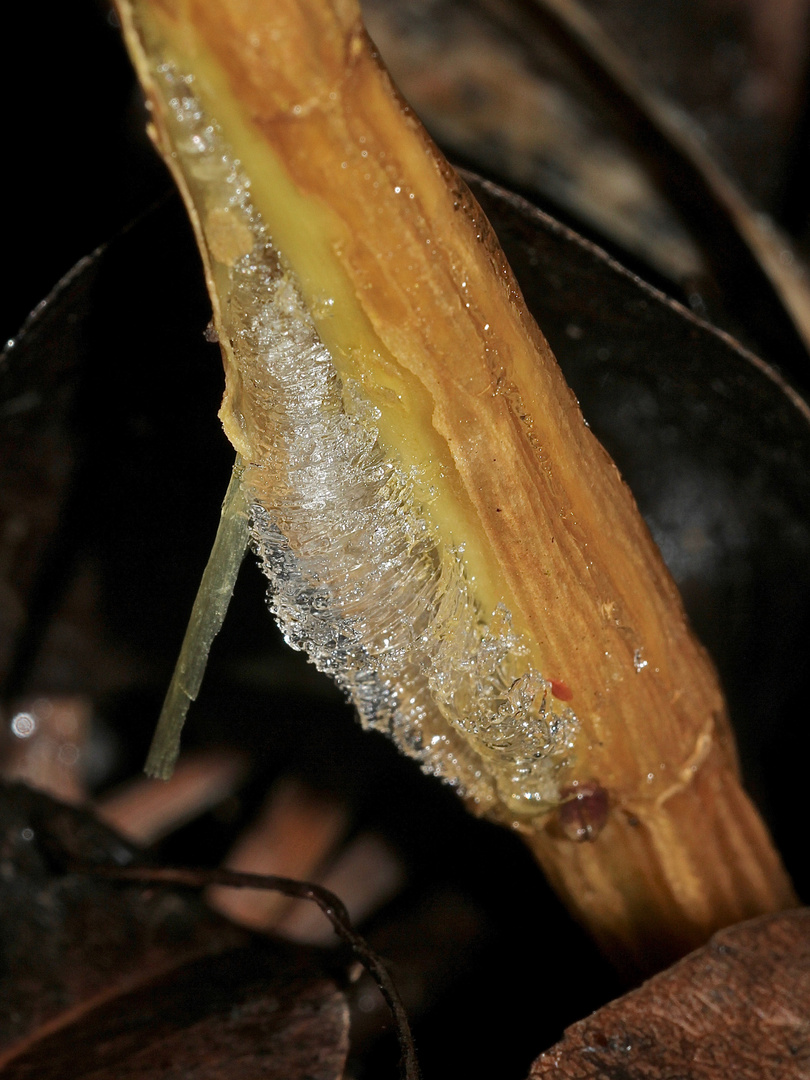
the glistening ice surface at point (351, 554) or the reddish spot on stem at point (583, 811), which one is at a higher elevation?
the glistening ice surface at point (351, 554)

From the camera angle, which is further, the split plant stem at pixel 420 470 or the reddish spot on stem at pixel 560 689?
the reddish spot on stem at pixel 560 689

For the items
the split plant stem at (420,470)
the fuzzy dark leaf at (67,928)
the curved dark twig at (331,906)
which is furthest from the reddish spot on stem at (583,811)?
the fuzzy dark leaf at (67,928)

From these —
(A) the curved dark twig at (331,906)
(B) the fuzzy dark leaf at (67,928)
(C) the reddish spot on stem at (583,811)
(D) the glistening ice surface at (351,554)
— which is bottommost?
(B) the fuzzy dark leaf at (67,928)

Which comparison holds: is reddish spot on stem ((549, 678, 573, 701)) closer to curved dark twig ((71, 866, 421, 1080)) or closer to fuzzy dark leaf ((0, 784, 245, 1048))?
curved dark twig ((71, 866, 421, 1080))

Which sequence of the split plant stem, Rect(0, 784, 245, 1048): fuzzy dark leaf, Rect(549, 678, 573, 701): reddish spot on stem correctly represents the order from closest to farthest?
the split plant stem, Rect(549, 678, 573, 701): reddish spot on stem, Rect(0, 784, 245, 1048): fuzzy dark leaf

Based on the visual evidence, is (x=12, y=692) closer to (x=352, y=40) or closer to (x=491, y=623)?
(x=491, y=623)

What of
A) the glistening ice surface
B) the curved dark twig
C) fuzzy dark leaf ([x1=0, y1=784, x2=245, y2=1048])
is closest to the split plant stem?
the glistening ice surface

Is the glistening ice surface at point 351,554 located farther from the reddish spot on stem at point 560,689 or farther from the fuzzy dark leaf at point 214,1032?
the fuzzy dark leaf at point 214,1032

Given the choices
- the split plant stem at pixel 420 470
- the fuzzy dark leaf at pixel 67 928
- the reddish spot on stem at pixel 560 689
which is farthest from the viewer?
the fuzzy dark leaf at pixel 67 928
